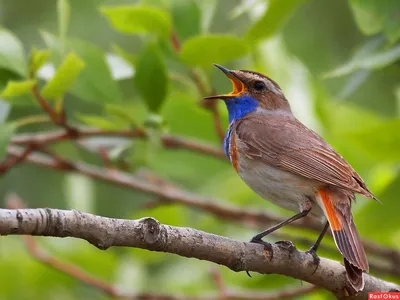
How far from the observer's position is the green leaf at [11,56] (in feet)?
15.3

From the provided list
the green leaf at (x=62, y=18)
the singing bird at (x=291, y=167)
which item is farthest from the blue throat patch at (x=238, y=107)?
the green leaf at (x=62, y=18)

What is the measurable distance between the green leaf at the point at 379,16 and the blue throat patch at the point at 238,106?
1.10m

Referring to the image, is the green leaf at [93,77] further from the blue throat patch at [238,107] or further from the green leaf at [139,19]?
the blue throat patch at [238,107]

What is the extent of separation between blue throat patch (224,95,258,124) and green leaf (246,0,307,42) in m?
0.55

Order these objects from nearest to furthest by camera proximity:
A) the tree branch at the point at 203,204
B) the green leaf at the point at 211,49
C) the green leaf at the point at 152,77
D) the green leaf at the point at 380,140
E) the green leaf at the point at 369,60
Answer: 1. the green leaf at the point at 369,60
2. the green leaf at the point at 211,49
3. the green leaf at the point at 152,77
4. the green leaf at the point at 380,140
5. the tree branch at the point at 203,204

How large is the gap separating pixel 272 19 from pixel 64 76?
1320mm

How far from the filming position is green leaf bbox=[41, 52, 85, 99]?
4.44 m

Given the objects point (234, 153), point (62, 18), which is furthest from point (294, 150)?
point (62, 18)

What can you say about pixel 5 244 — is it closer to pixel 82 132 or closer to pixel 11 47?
pixel 82 132

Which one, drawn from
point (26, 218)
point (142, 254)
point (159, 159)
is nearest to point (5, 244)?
point (142, 254)

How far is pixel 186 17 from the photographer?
5.12 m

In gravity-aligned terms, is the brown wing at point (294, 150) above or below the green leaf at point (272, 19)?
below

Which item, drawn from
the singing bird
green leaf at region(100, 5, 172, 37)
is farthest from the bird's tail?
green leaf at region(100, 5, 172, 37)

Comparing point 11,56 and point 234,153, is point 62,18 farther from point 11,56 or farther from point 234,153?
point 234,153
